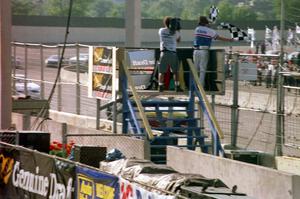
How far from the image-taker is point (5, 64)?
18.6 metres

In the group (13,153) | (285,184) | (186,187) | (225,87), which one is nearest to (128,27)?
(225,87)

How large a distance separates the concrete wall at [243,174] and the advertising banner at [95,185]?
297cm

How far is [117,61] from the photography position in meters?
18.2

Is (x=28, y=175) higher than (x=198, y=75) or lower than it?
lower

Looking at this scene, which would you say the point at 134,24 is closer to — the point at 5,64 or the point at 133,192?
the point at 5,64

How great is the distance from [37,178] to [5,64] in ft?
20.3

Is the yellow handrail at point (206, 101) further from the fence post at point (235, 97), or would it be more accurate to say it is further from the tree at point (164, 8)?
the tree at point (164, 8)

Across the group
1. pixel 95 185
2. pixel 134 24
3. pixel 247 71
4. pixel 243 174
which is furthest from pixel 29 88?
pixel 95 185

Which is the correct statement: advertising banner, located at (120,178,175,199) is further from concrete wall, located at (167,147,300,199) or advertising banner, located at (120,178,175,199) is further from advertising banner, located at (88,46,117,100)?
advertising banner, located at (88,46,117,100)

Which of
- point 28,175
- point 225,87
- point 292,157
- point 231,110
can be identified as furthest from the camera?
point 225,87

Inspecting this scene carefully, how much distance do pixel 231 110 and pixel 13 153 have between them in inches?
228

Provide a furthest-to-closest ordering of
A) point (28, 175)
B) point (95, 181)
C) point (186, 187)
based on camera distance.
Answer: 1. point (28, 175)
2. point (95, 181)
3. point (186, 187)

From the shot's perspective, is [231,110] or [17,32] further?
[17,32]

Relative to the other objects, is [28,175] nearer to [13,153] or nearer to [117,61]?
[13,153]
